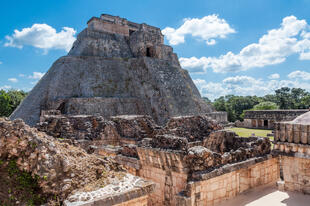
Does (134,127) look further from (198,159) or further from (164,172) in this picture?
(198,159)

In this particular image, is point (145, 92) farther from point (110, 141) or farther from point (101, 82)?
point (110, 141)

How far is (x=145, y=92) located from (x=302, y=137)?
19.4 metres

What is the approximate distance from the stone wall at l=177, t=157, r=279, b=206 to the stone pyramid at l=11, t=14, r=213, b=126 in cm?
1514

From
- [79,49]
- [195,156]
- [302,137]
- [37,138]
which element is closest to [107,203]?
[37,138]

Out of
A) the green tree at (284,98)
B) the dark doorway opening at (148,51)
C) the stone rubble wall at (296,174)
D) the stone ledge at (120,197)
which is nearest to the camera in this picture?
the stone ledge at (120,197)

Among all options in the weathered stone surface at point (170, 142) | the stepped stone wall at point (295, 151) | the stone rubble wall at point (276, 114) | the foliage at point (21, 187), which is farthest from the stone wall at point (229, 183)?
the stone rubble wall at point (276, 114)

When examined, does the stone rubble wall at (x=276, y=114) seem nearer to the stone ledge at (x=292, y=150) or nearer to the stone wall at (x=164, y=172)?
the stone ledge at (x=292, y=150)

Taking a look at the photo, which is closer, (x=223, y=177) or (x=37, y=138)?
(x=37, y=138)

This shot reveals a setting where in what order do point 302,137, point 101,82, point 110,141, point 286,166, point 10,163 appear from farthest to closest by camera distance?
point 101,82 → point 110,141 → point 286,166 → point 302,137 → point 10,163

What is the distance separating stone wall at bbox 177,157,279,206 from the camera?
4.70 metres

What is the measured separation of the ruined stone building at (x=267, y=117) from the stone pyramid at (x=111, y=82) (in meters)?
4.75

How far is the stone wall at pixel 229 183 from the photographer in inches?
185

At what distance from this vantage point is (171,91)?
2462 cm

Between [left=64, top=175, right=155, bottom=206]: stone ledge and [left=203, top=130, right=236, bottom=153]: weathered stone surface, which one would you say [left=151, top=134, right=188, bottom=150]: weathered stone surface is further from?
[left=203, top=130, right=236, bottom=153]: weathered stone surface
